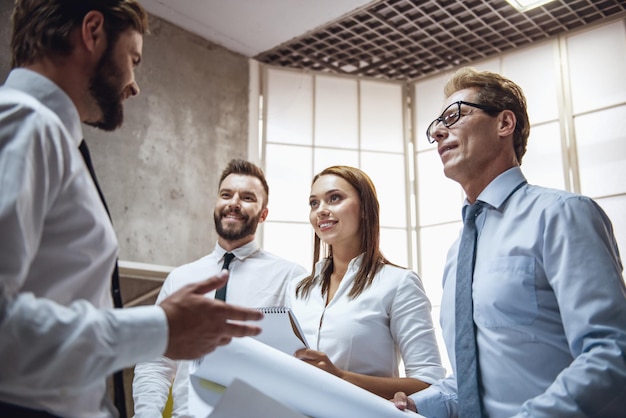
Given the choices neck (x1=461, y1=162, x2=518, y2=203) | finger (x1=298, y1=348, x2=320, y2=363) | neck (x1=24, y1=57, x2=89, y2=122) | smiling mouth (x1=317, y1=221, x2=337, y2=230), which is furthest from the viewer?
smiling mouth (x1=317, y1=221, x2=337, y2=230)

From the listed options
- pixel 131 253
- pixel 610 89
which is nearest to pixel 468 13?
pixel 610 89

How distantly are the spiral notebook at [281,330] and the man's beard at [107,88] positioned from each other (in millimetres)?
562

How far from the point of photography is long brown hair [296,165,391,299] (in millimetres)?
1939

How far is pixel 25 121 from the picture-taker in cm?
87

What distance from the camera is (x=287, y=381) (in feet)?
3.72

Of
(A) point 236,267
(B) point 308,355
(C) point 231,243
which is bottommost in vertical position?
(B) point 308,355

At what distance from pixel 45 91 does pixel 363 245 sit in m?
1.30

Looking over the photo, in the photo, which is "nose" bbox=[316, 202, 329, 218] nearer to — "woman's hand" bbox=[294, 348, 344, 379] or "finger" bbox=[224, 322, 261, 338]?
"woman's hand" bbox=[294, 348, 344, 379]

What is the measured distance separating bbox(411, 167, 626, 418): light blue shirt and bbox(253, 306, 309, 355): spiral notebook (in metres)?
0.35

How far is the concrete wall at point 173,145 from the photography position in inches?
129

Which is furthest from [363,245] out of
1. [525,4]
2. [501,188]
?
[525,4]

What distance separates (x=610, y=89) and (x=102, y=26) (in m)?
3.22

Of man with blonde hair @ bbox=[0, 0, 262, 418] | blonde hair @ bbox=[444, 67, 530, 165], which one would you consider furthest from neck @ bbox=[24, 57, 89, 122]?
blonde hair @ bbox=[444, 67, 530, 165]

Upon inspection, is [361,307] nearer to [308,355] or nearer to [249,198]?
[308,355]
